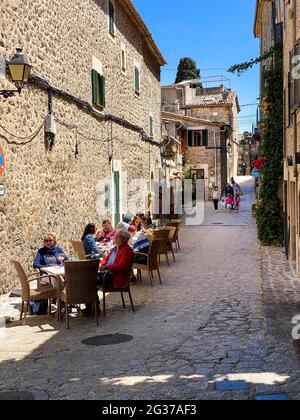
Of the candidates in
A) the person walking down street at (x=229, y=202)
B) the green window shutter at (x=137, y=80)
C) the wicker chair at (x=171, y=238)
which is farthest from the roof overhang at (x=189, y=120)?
the wicker chair at (x=171, y=238)

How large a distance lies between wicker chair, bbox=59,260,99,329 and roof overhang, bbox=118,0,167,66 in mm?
13489

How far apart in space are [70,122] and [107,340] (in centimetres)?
765

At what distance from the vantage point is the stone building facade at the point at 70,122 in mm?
9782

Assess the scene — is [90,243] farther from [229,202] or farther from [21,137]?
[229,202]

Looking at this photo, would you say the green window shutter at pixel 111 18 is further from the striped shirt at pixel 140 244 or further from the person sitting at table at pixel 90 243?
the person sitting at table at pixel 90 243

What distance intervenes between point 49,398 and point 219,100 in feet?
139

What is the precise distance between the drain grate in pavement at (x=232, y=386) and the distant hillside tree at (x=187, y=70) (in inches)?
2276

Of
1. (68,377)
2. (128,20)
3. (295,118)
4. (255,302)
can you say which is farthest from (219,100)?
(68,377)

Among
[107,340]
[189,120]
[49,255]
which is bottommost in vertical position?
[107,340]

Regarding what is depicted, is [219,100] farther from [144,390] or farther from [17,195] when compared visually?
[144,390]

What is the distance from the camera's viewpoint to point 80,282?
7.31 meters

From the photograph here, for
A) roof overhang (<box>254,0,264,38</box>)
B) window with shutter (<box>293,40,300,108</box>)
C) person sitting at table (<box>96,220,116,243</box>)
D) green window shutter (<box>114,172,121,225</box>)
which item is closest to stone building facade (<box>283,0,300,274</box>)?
window with shutter (<box>293,40,300,108</box>)

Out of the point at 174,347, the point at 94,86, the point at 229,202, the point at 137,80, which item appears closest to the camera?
the point at 174,347

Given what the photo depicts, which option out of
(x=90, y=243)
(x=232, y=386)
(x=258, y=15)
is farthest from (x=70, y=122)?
(x=258, y=15)
